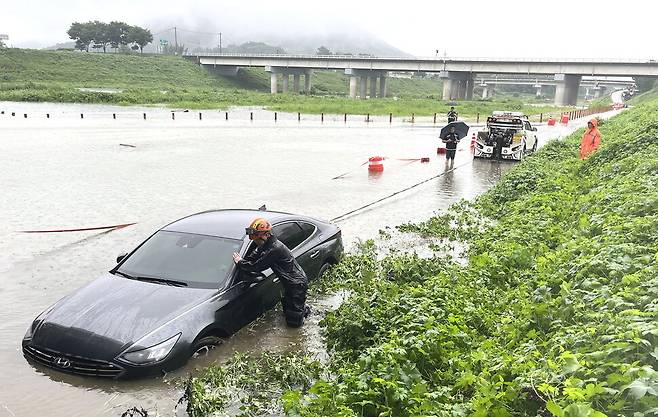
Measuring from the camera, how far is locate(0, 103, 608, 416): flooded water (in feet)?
19.5

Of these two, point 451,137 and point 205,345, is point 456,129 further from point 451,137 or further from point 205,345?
point 205,345

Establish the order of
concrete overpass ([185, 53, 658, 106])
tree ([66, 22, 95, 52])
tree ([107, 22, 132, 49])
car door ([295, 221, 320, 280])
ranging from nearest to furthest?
car door ([295, 221, 320, 280]), concrete overpass ([185, 53, 658, 106]), tree ([66, 22, 95, 52]), tree ([107, 22, 132, 49])

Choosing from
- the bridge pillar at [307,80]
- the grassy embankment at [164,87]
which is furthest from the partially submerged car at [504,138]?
the bridge pillar at [307,80]

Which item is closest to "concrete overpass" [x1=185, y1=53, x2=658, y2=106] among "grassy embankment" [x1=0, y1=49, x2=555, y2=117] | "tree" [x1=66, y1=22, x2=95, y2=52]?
"grassy embankment" [x1=0, y1=49, x2=555, y2=117]

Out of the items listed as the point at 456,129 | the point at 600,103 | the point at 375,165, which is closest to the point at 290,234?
the point at 375,165

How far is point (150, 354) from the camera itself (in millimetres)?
5793

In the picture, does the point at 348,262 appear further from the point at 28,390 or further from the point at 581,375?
the point at 581,375

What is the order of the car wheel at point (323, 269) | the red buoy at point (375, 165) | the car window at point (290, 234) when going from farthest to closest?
the red buoy at point (375, 165), the car wheel at point (323, 269), the car window at point (290, 234)

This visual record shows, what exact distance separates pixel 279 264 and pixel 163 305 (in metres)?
1.60

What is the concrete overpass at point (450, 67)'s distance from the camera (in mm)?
83625

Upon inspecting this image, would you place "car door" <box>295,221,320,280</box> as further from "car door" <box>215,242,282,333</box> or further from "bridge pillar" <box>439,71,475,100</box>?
"bridge pillar" <box>439,71,475,100</box>

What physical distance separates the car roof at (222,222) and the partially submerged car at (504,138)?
1773 centimetres

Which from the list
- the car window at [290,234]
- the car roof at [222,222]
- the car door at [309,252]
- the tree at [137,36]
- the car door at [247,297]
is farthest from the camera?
the tree at [137,36]

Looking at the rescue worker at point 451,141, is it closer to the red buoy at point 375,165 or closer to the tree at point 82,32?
the red buoy at point 375,165
